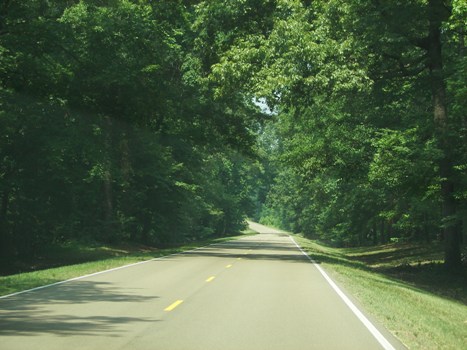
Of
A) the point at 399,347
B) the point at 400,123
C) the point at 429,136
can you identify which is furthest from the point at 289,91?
the point at 399,347

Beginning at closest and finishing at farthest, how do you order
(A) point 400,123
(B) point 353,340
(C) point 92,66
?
(B) point 353,340 < (C) point 92,66 < (A) point 400,123

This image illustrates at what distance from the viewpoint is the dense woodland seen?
22.2 meters

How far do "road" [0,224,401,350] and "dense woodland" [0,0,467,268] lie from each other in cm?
914

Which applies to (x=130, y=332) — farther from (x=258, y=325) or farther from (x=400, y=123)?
(x=400, y=123)

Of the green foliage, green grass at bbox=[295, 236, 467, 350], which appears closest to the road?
green grass at bbox=[295, 236, 467, 350]

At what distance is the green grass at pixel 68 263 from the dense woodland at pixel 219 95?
2.03 metres

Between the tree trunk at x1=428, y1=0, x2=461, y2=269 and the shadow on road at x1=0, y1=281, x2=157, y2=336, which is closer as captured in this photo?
the shadow on road at x1=0, y1=281, x2=157, y2=336

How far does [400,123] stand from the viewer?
27.9m

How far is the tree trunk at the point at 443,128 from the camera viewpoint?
73.1ft

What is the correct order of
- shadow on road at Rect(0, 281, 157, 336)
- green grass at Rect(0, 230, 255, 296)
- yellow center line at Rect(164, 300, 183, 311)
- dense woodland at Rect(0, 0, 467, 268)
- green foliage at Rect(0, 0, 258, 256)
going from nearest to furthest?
shadow on road at Rect(0, 281, 157, 336) < yellow center line at Rect(164, 300, 183, 311) < green grass at Rect(0, 230, 255, 296) < dense woodland at Rect(0, 0, 467, 268) < green foliage at Rect(0, 0, 258, 256)

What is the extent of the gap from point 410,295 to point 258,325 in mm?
7483

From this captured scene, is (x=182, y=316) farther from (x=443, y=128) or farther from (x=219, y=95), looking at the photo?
(x=219, y=95)

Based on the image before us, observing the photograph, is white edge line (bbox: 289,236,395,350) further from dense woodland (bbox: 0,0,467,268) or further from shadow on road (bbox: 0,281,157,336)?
dense woodland (bbox: 0,0,467,268)

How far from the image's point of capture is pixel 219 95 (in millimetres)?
25656
